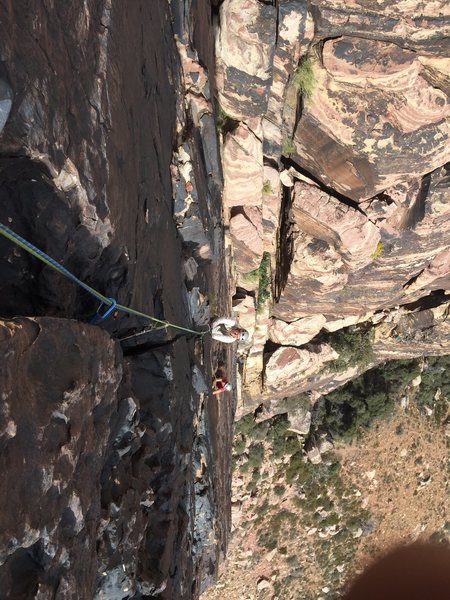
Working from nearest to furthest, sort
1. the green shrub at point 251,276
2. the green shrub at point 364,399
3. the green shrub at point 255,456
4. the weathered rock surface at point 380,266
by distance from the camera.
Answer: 1. the weathered rock surface at point 380,266
2. the green shrub at point 251,276
3. the green shrub at point 255,456
4. the green shrub at point 364,399

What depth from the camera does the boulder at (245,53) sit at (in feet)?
21.4

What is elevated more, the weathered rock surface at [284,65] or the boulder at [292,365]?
the weathered rock surface at [284,65]

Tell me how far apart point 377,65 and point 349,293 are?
5.70 meters

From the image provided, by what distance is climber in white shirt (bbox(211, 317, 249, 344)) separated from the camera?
6.57 metres

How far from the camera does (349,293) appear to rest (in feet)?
36.8

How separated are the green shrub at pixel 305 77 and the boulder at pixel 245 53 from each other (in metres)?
0.62

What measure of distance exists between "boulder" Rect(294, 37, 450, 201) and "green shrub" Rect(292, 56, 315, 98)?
0.08m

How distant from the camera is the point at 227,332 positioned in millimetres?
6926

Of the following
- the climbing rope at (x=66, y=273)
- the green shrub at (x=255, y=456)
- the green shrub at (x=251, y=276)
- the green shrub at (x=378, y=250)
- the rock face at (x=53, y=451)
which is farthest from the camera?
the green shrub at (x=255, y=456)

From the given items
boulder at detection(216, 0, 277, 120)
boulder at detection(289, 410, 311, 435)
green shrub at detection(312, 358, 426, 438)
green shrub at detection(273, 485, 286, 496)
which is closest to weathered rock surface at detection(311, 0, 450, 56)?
boulder at detection(216, 0, 277, 120)

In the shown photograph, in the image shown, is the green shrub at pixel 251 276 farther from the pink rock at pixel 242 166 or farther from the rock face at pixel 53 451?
the rock face at pixel 53 451

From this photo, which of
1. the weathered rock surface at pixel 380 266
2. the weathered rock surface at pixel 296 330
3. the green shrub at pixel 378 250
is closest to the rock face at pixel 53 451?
the weathered rock surface at pixel 380 266

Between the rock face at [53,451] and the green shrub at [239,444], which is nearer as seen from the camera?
the rock face at [53,451]

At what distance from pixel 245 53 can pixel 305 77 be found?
3.68 ft
